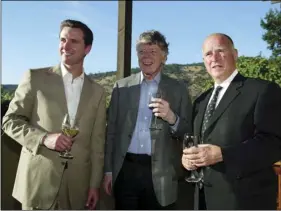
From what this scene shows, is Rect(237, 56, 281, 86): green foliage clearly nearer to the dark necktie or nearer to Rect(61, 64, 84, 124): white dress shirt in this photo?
the dark necktie

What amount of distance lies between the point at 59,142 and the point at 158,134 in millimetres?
787

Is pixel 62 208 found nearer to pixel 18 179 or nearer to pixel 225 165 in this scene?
pixel 18 179

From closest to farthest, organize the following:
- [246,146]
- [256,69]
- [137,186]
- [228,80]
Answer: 1. [246,146]
2. [228,80]
3. [137,186]
4. [256,69]

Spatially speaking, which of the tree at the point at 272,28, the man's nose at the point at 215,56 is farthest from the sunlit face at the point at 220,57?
the tree at the point at 272,28

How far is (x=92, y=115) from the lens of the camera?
2.80 meters

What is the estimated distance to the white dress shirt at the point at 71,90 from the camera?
9.00 feet

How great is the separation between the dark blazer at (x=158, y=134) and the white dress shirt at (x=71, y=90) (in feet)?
1.18

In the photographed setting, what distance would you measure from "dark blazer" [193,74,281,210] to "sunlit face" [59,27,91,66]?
108cm

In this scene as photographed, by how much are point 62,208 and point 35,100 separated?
0.79 m

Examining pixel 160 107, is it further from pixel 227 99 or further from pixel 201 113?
pixel 227 99

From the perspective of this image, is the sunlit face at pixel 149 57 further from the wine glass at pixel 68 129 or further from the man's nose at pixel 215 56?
the wine glass at pixel 68 129

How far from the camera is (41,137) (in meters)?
2.53

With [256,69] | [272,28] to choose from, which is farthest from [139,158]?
[272,28]

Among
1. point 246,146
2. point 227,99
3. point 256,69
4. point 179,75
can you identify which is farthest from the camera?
point 256,69
